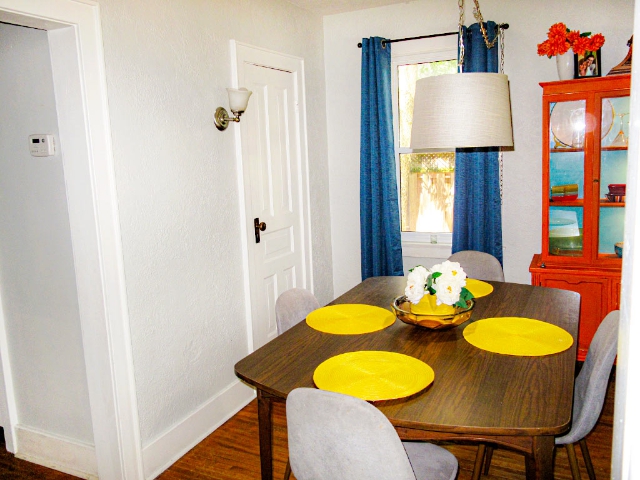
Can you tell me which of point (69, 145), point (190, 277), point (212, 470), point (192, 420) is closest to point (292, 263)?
point (190, 277)

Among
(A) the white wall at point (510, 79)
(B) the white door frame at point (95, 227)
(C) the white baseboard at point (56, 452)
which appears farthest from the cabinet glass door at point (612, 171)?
(C) the white baseboard at point (56, 452)

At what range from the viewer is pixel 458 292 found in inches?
82.2

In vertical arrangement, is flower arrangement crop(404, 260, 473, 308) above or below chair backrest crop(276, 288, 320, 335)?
above

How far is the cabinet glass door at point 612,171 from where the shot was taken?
324 cm

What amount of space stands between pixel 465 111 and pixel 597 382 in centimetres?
103

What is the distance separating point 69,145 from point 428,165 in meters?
2.61

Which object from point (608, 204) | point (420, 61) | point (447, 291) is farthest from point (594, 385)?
point (420, 61)

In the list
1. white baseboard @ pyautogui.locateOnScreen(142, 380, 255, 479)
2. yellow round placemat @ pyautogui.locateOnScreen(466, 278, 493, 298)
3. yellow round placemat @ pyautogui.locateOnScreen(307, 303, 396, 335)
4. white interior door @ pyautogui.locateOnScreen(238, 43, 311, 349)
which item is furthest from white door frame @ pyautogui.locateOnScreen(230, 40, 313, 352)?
yellow round placemat @ pyautogui.locateOnScreen(466, 278, 493, 298)

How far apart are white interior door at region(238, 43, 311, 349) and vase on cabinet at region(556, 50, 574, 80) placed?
1.70m

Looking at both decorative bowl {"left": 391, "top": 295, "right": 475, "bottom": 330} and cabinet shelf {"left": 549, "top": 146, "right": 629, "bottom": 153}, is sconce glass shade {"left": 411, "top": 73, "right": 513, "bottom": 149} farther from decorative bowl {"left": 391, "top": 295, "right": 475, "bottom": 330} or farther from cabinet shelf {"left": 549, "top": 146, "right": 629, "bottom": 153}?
cabinet shelf {"left": 549, "top": 146, "right": 629, "bottom": 153}

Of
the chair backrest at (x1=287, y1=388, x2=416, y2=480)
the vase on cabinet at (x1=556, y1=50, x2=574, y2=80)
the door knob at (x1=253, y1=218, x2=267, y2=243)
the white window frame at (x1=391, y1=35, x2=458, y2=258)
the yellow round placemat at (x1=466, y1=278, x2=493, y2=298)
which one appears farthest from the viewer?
the white window frame at (x1=391, y1=35, x2=458, y2=258)

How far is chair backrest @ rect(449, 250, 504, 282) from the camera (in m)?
3.17

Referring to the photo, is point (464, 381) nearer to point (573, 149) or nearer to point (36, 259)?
point (36, 259)

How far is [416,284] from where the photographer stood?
2.12 m
